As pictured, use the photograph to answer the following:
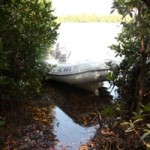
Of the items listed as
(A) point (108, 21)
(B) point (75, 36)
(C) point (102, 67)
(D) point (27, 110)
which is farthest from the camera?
(A) point (108, 21)

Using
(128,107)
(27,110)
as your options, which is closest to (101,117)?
(128,107)

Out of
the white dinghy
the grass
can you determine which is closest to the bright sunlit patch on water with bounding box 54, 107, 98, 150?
the white dinghy

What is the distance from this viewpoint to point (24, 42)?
5941 mm

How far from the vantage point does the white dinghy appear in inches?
322

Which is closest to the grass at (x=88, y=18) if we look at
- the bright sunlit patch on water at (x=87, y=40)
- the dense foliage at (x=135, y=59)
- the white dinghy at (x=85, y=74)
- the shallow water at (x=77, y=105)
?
the bright sunlit patch on water at (x=87, y=40)

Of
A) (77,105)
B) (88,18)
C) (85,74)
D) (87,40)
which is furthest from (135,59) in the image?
(88,18)

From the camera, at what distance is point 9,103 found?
239 inches

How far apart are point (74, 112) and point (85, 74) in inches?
66.1

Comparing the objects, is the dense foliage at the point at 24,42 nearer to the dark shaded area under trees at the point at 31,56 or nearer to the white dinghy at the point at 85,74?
the dark shaded area under trees at the point at 31,56

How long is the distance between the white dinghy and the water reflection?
7.3 inches

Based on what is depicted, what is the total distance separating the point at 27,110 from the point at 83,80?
2.36 m

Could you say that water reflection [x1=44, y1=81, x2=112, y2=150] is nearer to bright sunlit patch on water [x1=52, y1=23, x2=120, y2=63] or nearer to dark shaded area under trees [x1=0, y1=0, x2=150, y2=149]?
dark shaded area under trees [x1=0, y1=0, x2=150, y2=149]

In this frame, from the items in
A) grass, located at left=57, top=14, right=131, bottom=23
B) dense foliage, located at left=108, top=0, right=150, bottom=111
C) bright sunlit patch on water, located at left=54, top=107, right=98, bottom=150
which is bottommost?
bright sunlit patch on water, located at left=54, top=107, right=98, bottom=150

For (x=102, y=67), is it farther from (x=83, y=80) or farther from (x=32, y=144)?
(x=32, y=144)
